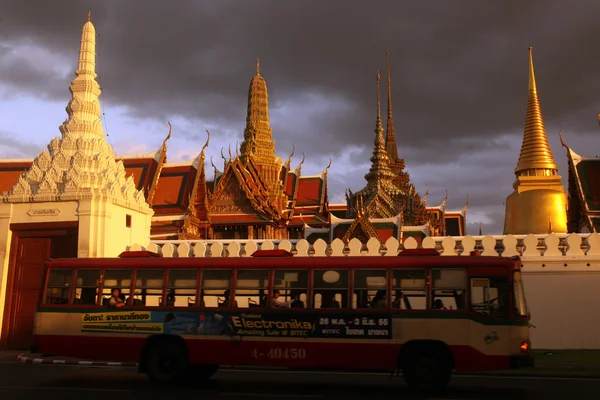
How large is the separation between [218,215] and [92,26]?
2148cm

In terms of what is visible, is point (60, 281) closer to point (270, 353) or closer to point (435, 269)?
point (270, 353)

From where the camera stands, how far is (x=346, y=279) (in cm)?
1323

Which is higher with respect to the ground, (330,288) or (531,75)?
(531,75)

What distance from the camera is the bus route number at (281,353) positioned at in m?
13.3

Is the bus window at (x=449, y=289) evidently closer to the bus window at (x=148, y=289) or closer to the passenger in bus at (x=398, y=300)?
the passenger in bus at (x=398, y=300)

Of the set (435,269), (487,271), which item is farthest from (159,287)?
(487,271)

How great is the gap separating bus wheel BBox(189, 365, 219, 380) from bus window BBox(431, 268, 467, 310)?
16.7 ft

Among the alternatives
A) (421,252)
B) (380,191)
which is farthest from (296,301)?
(380,191)

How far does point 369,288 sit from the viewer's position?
1314cm

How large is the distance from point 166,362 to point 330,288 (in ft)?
11.9

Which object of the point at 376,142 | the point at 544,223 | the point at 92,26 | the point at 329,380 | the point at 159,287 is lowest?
the point at 329,380

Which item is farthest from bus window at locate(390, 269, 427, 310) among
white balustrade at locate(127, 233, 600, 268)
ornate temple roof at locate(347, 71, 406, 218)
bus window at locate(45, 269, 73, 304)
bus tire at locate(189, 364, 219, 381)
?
ornate temple roof at locate(347, 71, 406, 218)

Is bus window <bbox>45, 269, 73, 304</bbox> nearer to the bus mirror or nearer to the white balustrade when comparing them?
the white balustrade

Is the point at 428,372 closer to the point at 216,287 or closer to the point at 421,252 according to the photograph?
the point at 421,252
